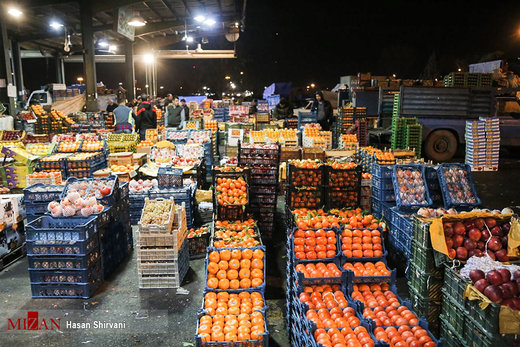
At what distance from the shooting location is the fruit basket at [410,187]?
6215 mm

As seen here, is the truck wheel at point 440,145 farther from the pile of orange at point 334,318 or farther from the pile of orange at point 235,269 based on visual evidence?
the pile of orange at point 334,318

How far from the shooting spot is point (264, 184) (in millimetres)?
7875

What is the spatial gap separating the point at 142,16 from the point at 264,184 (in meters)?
18.4

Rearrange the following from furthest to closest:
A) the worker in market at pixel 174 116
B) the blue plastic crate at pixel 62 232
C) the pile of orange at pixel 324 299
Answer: the worker in market at pixel 174 116, the blue plastic crate at pixel 62 232, the pile of orange at pixel 324 299

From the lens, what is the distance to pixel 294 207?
7551 millimetres

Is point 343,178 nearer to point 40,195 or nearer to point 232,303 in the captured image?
point 232,303

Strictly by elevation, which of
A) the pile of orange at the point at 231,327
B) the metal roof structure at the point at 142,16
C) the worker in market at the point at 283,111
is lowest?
the pile of orange at the point at 231,327

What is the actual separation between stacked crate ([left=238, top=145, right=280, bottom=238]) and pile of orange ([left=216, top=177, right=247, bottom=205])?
1.83 feet

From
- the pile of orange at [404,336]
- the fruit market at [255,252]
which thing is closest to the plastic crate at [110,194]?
the fruit market at [255,252]

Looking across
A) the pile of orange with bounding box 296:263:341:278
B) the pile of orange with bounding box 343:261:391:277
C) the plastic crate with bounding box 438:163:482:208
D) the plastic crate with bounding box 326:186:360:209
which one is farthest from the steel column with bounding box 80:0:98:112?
the pile of orange with bounding box 343:261:391:277

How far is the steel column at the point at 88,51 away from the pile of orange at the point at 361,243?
60.7 feet

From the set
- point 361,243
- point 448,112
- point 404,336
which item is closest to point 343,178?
point 361,243

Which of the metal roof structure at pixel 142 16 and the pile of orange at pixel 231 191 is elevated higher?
the metal roof structure at pixel 142 16

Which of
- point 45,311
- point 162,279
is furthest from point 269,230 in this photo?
point 45,311
